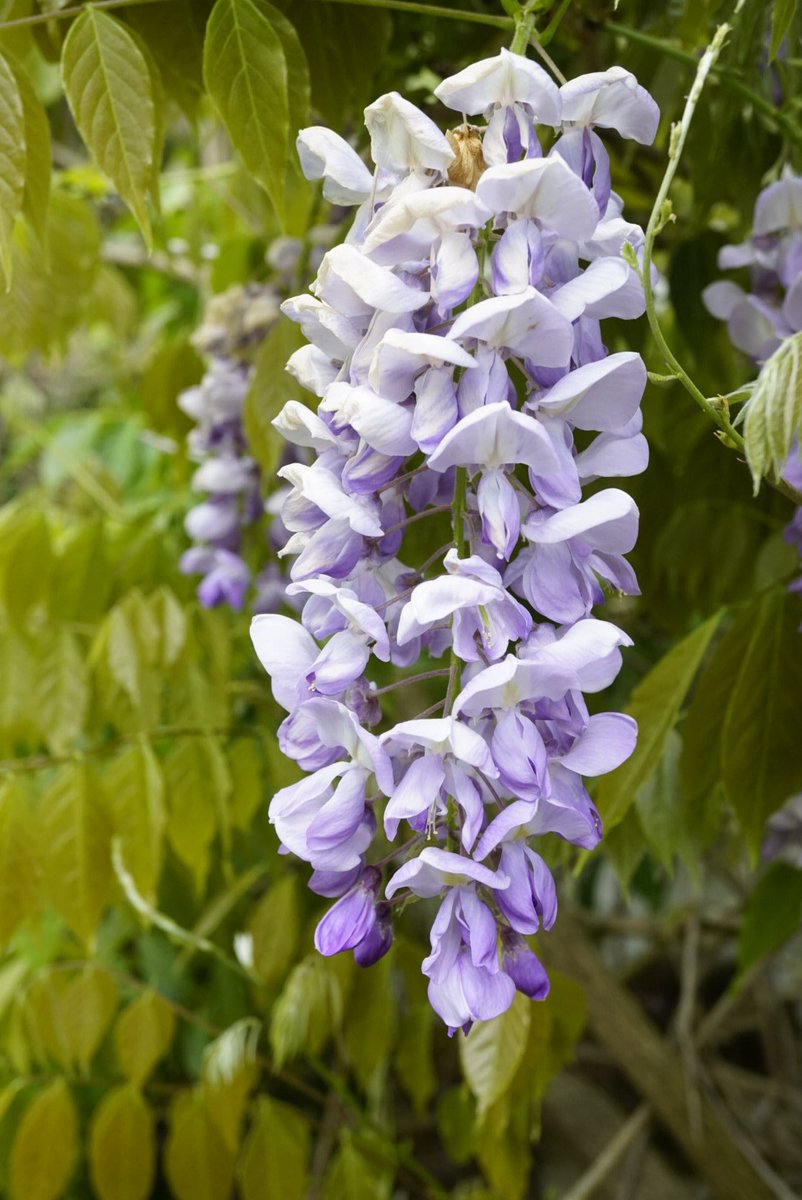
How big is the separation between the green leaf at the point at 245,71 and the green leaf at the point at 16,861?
2.24 ft

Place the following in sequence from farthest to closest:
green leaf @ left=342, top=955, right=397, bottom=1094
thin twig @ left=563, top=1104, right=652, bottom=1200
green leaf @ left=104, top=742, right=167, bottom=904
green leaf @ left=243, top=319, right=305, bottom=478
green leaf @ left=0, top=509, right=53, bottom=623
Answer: thin twig @ left=563, top=1104, right=652, bottom=1200
green leaf @ left=0, top=509, right=53, bottom=623
green leaf @ left=342, top=955, right=397, bottom=1094
green leaf @ left=104, top=742, right=167, bottom=904
green leaf @ left=243, top=319, right=305, bottom=478

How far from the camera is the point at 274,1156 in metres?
1.33

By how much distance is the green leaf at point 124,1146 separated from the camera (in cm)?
129

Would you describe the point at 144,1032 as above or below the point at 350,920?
below

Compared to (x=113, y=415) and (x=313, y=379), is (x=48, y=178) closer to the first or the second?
(x=313, y=379)

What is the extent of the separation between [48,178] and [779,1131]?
2025 mm

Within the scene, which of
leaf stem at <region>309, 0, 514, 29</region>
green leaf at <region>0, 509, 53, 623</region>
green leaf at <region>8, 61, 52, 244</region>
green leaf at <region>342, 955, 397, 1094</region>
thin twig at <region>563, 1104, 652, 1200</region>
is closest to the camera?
leaf stem at <region>309, 0, 514, 29</region>

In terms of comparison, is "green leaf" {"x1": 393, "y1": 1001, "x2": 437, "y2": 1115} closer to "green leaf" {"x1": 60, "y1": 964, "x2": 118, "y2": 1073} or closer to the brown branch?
the brown branch

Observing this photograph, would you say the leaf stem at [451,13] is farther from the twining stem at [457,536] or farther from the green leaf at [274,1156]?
the green leaf at [274,1156]

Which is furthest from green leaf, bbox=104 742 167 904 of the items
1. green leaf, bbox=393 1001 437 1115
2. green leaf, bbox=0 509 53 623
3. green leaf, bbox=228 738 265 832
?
green leaf, bbox=393 1001 437 1115

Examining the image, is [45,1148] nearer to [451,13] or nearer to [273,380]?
[273,380]

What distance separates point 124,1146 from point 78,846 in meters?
0.41

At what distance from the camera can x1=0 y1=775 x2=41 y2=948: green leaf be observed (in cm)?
114

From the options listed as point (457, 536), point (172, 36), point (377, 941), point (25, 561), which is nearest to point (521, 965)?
point (377, 941)
